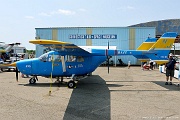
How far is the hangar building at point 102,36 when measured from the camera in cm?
3086

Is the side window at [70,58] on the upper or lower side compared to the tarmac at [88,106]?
upper

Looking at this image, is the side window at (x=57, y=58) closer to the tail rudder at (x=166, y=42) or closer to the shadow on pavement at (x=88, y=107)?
→ the shadow on pavement at (x=88, y=107)

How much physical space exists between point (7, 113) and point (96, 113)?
2.82 metres

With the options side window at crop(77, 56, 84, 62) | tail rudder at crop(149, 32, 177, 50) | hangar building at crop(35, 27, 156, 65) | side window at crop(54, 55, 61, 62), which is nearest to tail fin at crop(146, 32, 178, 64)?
tail rudder at crop(149, 32, 177, 50)

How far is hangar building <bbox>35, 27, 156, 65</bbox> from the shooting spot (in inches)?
1215

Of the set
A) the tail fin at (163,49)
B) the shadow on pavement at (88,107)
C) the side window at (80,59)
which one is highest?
the tail fin at (163,49)

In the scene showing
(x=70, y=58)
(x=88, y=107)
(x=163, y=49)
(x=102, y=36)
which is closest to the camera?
(x=88, y=107)

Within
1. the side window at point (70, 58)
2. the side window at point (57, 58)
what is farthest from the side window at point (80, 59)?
the side window at point (57, 58)

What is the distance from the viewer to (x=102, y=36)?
103ft

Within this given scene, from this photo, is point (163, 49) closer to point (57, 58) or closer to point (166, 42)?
point (166, 42)

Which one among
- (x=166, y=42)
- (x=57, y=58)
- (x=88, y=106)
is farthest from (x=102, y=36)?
(x=88, y=106)

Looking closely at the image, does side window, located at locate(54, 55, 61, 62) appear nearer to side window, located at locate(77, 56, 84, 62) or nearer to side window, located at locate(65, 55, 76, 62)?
side window, located at locate(65, 55, 76, 62)

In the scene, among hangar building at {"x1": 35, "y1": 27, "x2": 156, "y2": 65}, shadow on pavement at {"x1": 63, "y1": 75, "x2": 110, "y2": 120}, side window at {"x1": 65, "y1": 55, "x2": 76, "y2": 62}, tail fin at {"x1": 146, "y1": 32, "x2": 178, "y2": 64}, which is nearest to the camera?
shadow on pavement at {"x1": 63, "y1": 75, "x2": 110, "y2": 120}

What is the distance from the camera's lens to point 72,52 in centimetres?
1125
